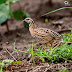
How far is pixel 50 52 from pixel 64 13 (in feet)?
17.8

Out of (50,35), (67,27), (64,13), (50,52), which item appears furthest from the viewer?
(64,13)

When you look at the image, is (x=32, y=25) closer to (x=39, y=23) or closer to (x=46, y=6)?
(x=39, y=23)

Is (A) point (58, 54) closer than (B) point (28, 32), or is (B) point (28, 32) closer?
(A) point (58, 54)

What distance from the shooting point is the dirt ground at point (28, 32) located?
3.61 m

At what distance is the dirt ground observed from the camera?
3609 mm

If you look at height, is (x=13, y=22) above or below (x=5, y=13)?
below

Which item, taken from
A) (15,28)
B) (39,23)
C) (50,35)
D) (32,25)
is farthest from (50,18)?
(50,35)

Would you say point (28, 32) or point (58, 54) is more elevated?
point (58, 54)

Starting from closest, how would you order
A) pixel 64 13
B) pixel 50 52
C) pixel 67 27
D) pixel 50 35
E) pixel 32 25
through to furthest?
1. pixel 50 52
2. pixel 50 35
3. pixel 32 25
4. pixel 67 27
5. pixel 64 13

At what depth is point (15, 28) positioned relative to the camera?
8.04 m

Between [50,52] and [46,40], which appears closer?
[50,52]

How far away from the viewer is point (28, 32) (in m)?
7.55

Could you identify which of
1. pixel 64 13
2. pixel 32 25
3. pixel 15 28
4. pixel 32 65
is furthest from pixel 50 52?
pixel 64 13

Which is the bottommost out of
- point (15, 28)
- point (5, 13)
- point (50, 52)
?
point (15, 28)
